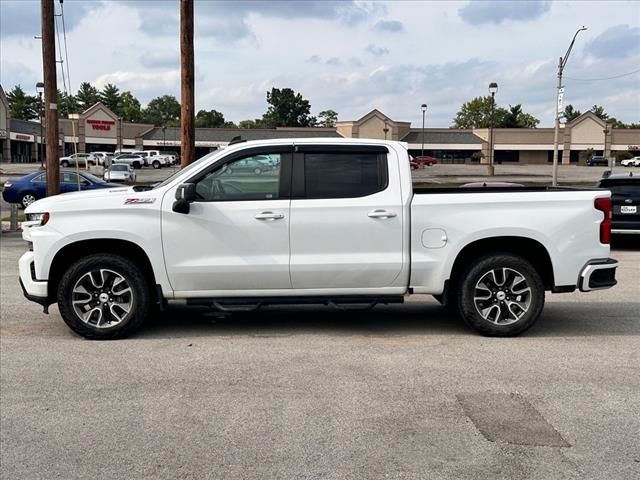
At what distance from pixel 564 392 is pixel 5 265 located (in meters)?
10.3

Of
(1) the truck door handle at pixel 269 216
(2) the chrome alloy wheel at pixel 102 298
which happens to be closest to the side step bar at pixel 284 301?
(2) the chrome alloy wheel at pixel 102 298

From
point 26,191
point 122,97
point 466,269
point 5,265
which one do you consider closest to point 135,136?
point 122,97

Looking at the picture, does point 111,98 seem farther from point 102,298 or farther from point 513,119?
point 102,298

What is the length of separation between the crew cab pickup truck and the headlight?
28 mm

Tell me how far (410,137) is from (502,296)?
9153cm

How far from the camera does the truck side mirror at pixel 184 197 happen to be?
6.55 m

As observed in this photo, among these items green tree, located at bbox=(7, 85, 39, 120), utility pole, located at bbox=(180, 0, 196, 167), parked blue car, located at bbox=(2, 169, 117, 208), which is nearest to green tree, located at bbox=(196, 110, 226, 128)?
green tree, located at bbox=(7, 85, 39, 120)

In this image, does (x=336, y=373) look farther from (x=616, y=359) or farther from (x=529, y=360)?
(x=616, y=359)

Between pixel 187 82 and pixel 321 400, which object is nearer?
pixel 321 400

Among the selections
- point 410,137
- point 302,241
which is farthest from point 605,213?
point 410,137

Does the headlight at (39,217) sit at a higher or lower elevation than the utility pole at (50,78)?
lower

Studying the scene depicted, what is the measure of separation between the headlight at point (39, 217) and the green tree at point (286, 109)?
460 ft

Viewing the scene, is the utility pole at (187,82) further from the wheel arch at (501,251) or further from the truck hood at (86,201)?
the wheel arch at (501,251)

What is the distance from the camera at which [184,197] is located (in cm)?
655
